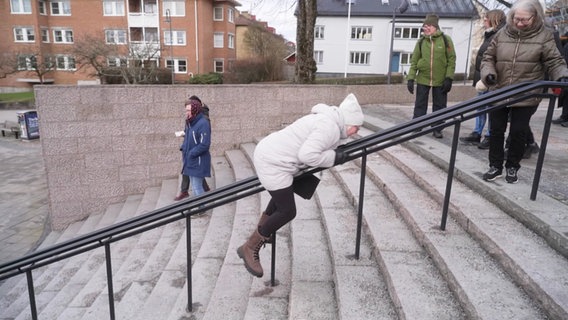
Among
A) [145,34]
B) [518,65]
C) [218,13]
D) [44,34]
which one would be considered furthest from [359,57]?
[518,65]

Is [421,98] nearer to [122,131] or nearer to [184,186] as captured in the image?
[184,186]

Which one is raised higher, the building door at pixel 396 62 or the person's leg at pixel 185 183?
the building door at pixel 396 62

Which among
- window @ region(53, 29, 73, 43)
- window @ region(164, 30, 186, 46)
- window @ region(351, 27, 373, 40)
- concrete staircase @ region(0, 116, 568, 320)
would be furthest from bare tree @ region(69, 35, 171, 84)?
concrete staircase @ region(0, 116, 568, 320)

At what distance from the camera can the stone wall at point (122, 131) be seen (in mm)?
6762

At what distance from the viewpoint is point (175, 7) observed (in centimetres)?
3559

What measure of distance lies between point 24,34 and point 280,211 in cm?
4232

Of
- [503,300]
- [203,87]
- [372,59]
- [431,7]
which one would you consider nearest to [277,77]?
[372,59]

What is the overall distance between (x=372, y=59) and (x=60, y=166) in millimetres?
35321

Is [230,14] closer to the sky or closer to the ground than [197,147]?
closer to the sky

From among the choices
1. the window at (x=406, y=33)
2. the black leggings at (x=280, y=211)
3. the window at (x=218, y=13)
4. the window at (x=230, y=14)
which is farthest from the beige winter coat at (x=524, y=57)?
the window at (x=230, y=14)

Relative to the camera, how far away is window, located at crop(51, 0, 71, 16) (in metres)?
35.6

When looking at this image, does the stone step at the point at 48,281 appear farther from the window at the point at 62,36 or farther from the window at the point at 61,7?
the window at the point at 61,7

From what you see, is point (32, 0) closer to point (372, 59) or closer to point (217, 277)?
point (372, 59)

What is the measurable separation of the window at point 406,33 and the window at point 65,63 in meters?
30.6
